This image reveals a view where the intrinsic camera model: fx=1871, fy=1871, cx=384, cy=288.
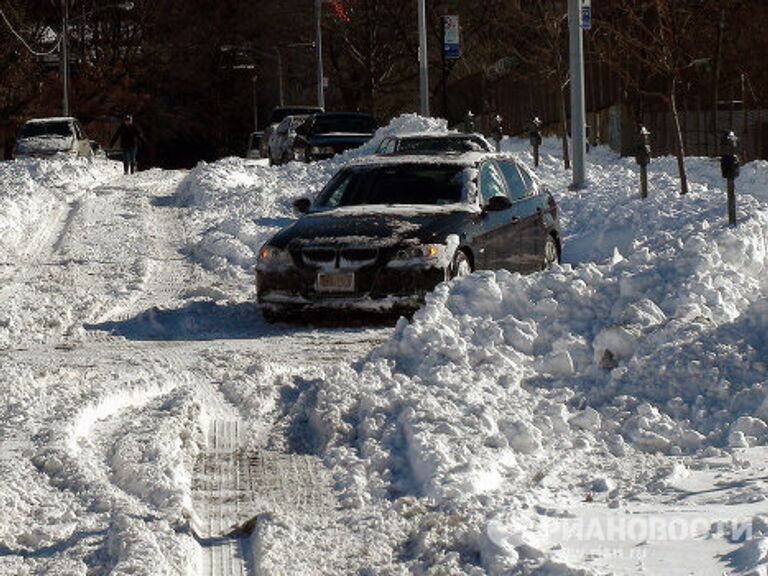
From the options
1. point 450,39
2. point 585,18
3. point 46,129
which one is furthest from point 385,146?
point 46,129

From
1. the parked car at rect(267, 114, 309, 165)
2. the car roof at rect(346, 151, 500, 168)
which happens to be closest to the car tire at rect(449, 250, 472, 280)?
the car roof at rect(346, 151, 500, 168)

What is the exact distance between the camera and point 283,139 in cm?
4488

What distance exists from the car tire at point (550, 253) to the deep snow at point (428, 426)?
1643mm

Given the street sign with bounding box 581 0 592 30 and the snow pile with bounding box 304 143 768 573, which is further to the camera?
the street sign with bounding box 581 0 592 30

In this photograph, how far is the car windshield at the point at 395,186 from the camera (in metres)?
16.5

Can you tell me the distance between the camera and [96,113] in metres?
79.5

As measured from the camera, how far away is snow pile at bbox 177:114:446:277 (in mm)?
21328

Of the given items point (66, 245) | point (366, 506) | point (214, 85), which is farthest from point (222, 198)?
point (214, 85)

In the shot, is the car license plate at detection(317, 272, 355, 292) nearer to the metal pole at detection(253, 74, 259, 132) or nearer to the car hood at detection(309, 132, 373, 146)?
the car hood at detection(309, 132, 373, 146)

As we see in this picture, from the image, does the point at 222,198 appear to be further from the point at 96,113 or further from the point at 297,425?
the point at 96,113

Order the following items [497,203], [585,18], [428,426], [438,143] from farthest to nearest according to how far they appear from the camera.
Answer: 1. [585,18]
2. [438,143]
3. [497,203]
4. [428,426]

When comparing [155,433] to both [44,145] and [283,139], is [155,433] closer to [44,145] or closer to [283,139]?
[283,139]

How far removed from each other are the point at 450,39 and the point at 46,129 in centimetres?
1119

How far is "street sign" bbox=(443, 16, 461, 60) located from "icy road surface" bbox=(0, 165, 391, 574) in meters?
23.6
